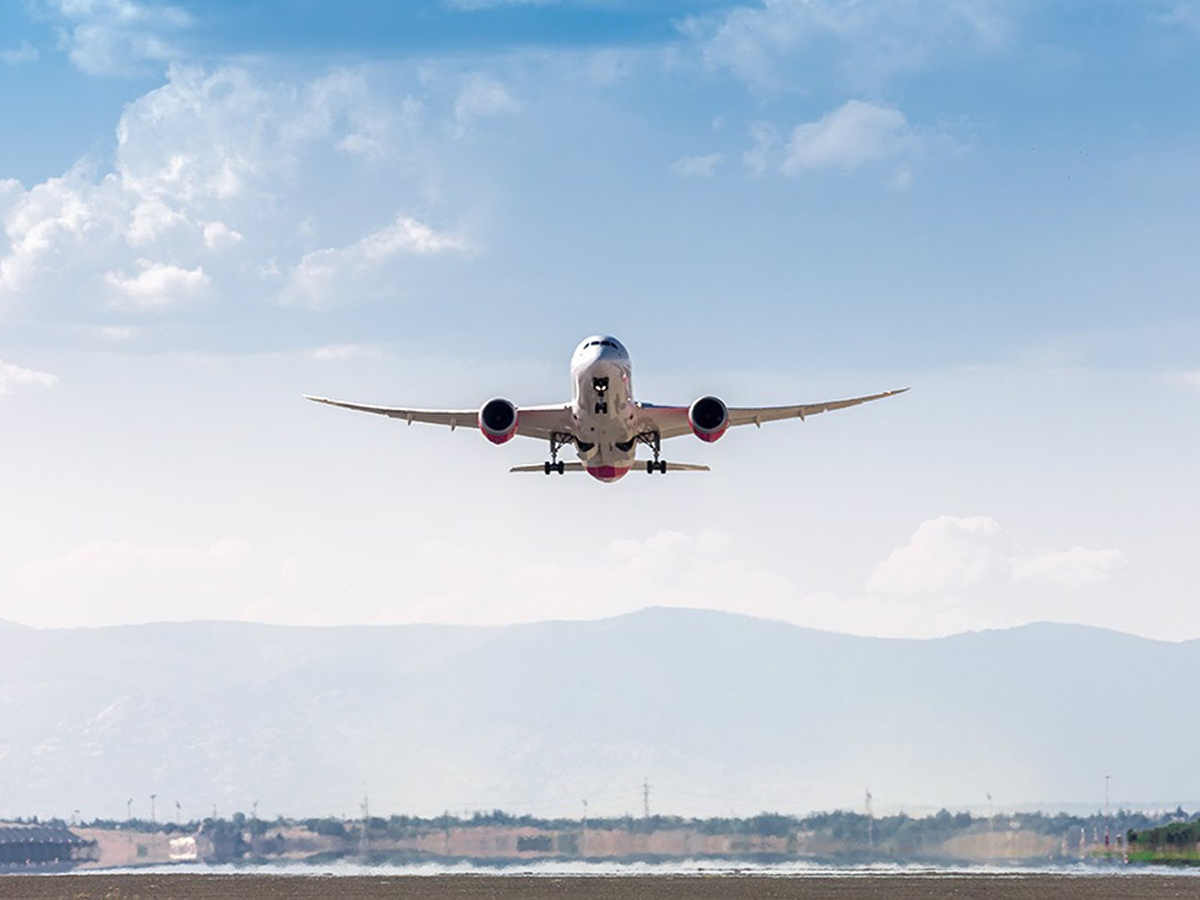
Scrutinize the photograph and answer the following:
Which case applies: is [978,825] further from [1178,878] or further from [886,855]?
[1178,878]

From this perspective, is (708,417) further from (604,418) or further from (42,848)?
(42,848)

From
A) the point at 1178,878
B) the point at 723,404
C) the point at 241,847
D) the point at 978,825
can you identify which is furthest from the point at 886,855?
the point at 723,404

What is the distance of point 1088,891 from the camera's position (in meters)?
87.4

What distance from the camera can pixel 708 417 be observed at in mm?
75188

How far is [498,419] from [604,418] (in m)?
4.63

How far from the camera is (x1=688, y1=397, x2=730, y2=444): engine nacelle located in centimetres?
7519

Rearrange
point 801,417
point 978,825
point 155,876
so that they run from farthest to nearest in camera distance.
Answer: point 978,825 < point 155,876 < point 801,417

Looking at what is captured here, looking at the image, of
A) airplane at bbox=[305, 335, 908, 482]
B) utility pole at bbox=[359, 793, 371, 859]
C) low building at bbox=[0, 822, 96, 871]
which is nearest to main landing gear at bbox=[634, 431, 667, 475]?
airplane at bbox=[305, 335, 908, 482]

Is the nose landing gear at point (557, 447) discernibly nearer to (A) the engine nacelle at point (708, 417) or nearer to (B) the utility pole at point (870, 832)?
(A) the engine nacelle at point (708, 417)

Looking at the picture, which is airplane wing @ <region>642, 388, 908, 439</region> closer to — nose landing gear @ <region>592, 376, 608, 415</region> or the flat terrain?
nose landing gear @ <region>592, 376, 608, 415</region>

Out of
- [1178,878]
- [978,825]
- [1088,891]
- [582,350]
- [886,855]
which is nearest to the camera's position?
[582,350]

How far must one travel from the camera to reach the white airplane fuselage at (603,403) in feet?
230

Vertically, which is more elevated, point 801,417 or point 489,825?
point 801,417

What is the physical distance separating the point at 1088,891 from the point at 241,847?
233 feet
